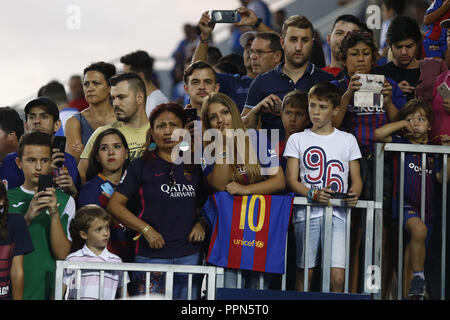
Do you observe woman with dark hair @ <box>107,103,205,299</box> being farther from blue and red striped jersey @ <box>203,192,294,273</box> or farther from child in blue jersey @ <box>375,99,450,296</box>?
child in blue jersey @ <box>375,99,450,296</box>

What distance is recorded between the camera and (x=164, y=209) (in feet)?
20.4

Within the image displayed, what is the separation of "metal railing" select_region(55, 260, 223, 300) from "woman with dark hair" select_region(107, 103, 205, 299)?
1.22 ft

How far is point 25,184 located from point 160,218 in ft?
3.73

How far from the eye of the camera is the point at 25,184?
21.2 ft

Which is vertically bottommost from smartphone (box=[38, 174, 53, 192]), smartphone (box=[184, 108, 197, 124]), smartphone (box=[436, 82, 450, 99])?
smartphone (box=[38, 174, 53, 192])

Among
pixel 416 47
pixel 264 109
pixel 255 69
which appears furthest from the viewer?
pixel 255 69

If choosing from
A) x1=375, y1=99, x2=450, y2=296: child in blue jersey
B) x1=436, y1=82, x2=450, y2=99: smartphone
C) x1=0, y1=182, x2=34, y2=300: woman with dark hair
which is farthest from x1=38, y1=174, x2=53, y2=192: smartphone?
x1=436, y1=82, x2=450, y2=99: smartphone

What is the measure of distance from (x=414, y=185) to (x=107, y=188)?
7.97 feet

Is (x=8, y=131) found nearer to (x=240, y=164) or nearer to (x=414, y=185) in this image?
(x=240, y=164)

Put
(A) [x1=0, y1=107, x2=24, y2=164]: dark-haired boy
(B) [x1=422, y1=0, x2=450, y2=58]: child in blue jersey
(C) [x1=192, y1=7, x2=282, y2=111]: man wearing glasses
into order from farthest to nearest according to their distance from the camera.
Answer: (B) [x1=422, y1=0, x2=450, y2=58]: child in blue jersey
(C) [x1=192, y1=7, x2=282, y2=111]: man wearing glasses
(A) [x1=0, y1=107, x2=24, y2=164]: dark-haired boy

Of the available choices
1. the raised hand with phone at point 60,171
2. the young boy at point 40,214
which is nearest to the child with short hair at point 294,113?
the raised hand with phone at point 60,171

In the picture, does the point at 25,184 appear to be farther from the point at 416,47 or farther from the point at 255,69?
the point at 416,47

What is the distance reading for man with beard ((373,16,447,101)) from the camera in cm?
730

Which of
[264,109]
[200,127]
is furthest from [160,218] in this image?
[264,109]
